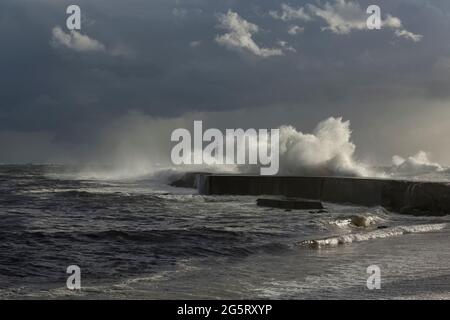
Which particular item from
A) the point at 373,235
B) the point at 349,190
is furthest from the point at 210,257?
the point at 349,190

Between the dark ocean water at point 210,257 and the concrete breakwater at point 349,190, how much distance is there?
167 cm

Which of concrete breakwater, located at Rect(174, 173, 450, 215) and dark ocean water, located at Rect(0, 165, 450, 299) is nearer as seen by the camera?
dark ocean water, located at Rect(0, 165, 450, 299)

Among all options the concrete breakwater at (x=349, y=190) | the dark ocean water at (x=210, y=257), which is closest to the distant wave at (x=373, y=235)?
the dark ocean water at (x=210, y=257)

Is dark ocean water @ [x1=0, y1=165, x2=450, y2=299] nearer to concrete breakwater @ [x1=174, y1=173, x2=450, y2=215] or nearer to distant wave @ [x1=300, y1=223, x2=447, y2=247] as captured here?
distant wave @ [x1=300, y1=223, x2=447, y2=247]

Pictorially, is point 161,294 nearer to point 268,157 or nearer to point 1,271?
point 1,271

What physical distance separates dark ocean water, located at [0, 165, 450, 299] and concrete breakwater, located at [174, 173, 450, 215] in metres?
1.67

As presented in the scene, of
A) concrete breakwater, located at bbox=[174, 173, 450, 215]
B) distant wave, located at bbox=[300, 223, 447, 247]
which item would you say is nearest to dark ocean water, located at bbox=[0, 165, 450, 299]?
distant wave, located at bbox=[300, 223, 447, 247]

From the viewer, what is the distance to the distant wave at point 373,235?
1085 centimetres

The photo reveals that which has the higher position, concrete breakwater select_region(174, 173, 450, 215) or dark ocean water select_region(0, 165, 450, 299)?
concrete breakwater select_region(174, 173, 450, 215)

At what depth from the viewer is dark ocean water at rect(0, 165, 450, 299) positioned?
6.70m

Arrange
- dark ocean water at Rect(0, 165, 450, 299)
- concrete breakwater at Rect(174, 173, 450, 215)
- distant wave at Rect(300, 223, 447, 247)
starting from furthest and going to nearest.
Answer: concrete breakwater at Rect(174, 173, 450, 215)
distant wave at Rect(300, 223, 447, 247)
dark ocean water at Rect(0, 165, 450, 299)

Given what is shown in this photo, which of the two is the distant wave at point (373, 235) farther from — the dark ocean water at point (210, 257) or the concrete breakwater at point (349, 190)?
the concrete breakwater at point (349, 190)
